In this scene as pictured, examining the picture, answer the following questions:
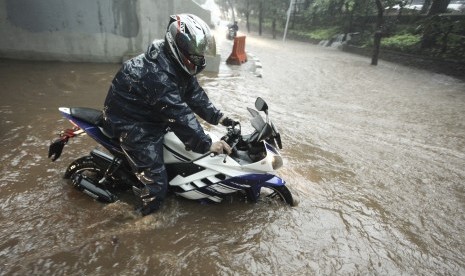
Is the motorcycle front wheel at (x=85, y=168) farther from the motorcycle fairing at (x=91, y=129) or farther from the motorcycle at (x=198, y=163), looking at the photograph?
the motorcycle fairing at (x=91, y=129)

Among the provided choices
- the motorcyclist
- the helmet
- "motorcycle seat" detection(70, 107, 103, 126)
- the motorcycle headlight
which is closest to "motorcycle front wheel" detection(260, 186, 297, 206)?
the motorcycle headlight

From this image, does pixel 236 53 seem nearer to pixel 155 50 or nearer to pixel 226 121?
pixel 226 121

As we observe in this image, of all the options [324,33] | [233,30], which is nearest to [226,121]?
[233,30]

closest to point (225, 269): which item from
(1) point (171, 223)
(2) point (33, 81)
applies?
(1) point (171, 223)

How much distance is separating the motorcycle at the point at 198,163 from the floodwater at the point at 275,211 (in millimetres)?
296

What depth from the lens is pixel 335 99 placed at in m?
9.59

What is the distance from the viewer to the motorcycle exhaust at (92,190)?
3.57 meters

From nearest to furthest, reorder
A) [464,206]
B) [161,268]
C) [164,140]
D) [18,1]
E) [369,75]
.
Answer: [161,268] < [164,140] < [464,206] < [18,1] < [369,75]

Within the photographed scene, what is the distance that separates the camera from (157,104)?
293cm

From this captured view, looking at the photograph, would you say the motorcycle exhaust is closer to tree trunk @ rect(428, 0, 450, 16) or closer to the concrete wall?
the concrete wall

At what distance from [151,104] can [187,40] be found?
2.34 ft

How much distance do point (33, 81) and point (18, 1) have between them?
2.93 m

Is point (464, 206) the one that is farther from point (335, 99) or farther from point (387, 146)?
point (335, 99)

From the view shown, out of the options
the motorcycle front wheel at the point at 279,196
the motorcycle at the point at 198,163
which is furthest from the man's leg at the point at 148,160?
the motorcycle front wheel at the point at 279,196
